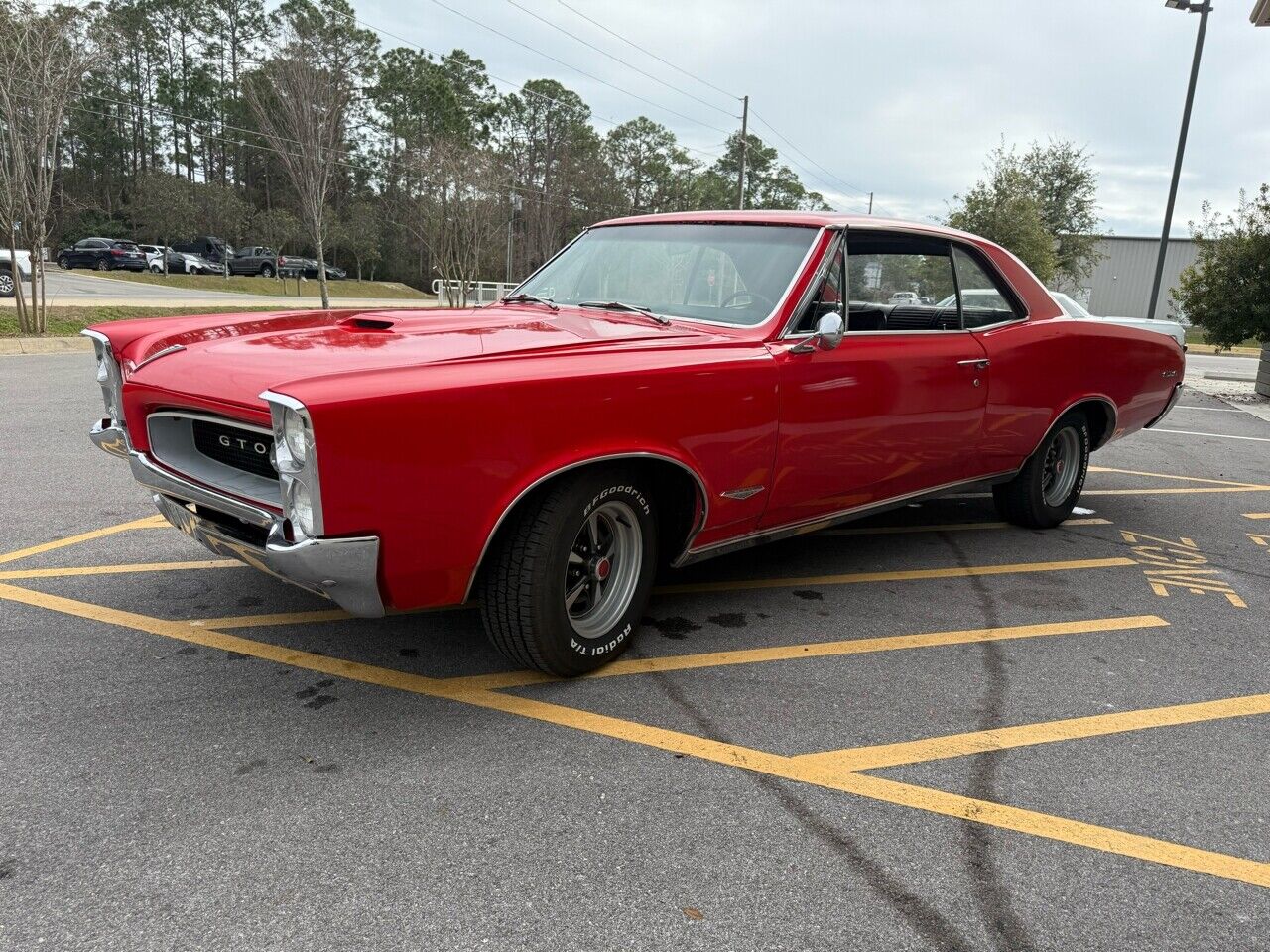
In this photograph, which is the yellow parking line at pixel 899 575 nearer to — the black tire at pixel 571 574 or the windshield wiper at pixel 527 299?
the black tire at pixel 571 574

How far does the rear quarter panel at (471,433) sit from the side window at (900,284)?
1.03m

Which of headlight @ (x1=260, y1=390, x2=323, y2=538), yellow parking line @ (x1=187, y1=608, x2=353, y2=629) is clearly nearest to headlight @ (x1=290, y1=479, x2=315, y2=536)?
headlight @ (x1=260, y1=390, x2=323, y2=538)

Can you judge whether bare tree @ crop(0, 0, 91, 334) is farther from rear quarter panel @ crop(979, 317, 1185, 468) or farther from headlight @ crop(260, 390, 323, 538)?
rear quarter panel @ crop(979, 317, 1185, 468)

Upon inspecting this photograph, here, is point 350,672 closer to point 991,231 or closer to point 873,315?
point 873,315

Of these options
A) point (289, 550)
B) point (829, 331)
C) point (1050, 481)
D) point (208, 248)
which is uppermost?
point (208, 248)

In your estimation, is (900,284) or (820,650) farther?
(900,284)

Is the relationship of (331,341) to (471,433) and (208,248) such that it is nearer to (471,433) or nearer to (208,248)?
(471,433)

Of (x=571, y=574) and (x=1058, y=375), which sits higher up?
(x=1058, y=375)

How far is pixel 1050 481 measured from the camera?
5.58 m

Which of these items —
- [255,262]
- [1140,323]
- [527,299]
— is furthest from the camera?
[255,262]

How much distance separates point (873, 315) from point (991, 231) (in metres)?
35.9

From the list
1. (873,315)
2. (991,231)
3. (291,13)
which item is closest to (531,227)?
(291,13)

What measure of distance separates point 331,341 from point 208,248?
2036 inches

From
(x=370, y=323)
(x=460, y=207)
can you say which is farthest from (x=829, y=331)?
(x=460, y=207)
